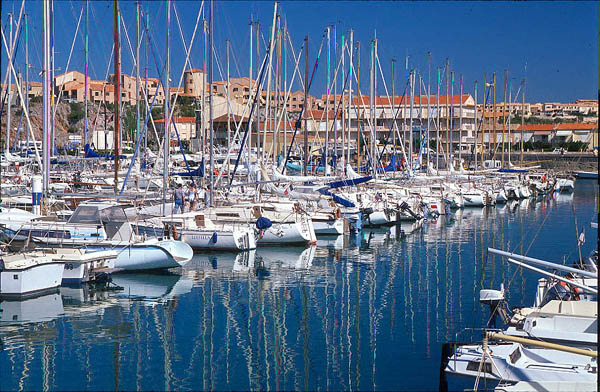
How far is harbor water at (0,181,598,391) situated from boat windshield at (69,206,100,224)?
197cm

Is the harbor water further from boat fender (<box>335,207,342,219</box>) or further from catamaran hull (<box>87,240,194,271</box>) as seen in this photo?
boat fender (<box>335,207,342,219</box>)

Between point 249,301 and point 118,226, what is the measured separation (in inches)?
207

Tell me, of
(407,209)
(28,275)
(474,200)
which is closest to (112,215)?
(28,275)

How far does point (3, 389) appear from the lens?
14.3m

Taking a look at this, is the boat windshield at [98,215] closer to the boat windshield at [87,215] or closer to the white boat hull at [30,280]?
the boat windshield at [87,215]

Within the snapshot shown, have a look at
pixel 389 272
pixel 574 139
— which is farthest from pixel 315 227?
pixel 574 139

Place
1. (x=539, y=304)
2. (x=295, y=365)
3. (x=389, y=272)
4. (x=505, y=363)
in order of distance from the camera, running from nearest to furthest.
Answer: (x=505, y=363) → (x=295, y=365) → (x=539, y=304) → (x=389, y=272)

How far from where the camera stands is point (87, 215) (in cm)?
2467

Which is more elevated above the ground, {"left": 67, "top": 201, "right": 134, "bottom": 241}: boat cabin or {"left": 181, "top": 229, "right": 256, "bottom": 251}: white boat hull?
{"left": 67, "top": 201, "right": 134, "bottom": 241}: boat cabin

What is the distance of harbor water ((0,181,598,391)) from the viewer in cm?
1508

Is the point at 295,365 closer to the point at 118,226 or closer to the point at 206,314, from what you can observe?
the point at 206,314

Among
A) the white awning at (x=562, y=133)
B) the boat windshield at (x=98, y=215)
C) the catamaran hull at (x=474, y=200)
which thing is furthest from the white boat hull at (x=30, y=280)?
the white awning at (x=562, y=133)

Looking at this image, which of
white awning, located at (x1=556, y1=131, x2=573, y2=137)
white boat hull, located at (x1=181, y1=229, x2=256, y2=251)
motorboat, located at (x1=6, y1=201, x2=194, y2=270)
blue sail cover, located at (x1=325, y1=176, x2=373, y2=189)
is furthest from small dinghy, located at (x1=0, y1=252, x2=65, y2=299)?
white awning, located at (x1=556, y1=131, x2=573, y2=137)

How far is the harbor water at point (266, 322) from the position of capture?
15.1 meters
